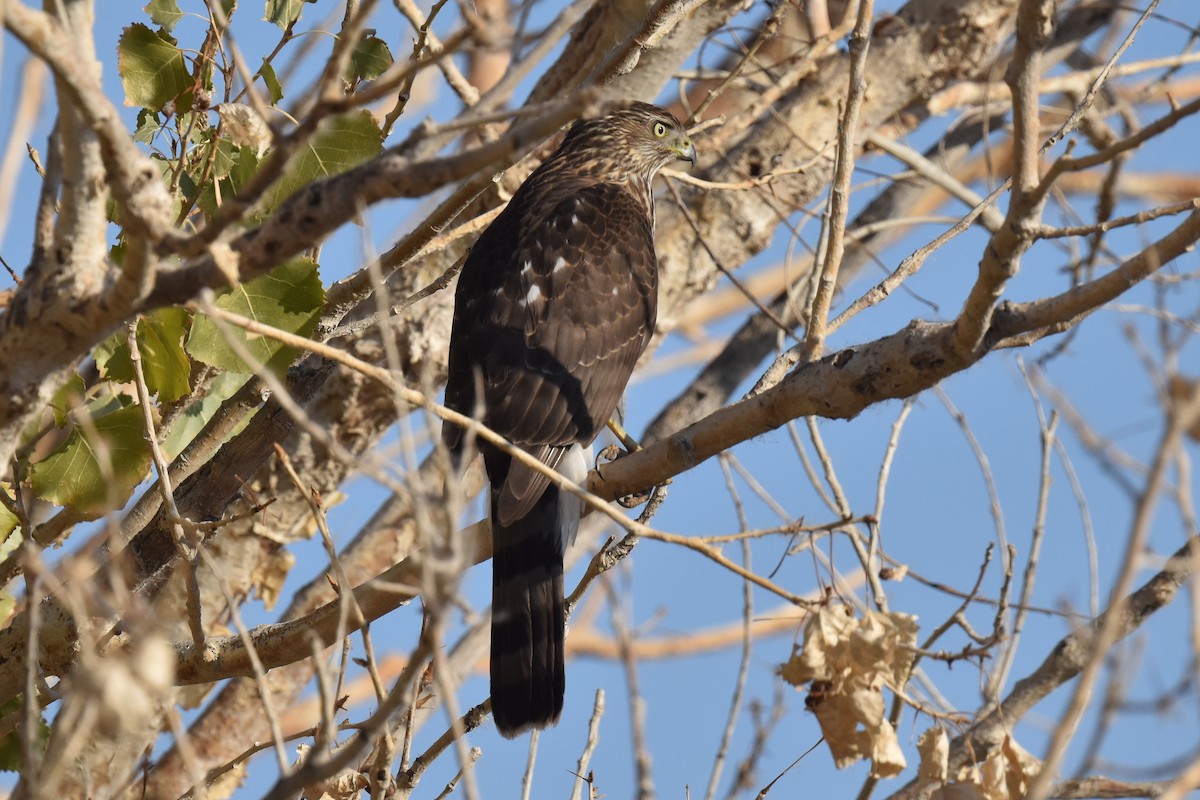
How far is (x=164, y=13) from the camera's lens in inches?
137

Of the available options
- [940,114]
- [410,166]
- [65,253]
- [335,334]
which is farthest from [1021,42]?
[940,114]

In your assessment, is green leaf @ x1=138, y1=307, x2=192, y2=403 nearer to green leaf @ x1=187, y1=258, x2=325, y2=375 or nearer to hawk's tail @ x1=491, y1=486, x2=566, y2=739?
green leaf @ x1=187, y1=258, x2=325, y2=375

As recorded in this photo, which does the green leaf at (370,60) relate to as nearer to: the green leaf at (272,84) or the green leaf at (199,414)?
the green leaf at (272,84)

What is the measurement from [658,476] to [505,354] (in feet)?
4.11

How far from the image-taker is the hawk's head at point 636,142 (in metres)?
5.56

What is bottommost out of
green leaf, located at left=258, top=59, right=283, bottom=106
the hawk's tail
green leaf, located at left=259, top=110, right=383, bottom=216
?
the hawk's tail

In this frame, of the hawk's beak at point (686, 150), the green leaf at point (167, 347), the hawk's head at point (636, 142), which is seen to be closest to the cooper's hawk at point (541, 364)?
the hawk's head at point (636, 142)

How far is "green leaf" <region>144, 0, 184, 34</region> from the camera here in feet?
11.3

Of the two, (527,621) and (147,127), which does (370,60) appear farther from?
(527,621)

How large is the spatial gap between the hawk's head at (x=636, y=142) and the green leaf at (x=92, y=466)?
262 cm

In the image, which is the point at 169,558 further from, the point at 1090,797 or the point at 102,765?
the point at 1090,797

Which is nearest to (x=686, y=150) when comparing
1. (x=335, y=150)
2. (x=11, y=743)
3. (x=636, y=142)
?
(x=636, y=142)

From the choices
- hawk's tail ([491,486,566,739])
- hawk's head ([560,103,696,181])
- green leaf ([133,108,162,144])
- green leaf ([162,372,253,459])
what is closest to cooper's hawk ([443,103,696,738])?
hawk's tail ([491,486,566,739])

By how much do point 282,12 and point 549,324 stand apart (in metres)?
1.40
